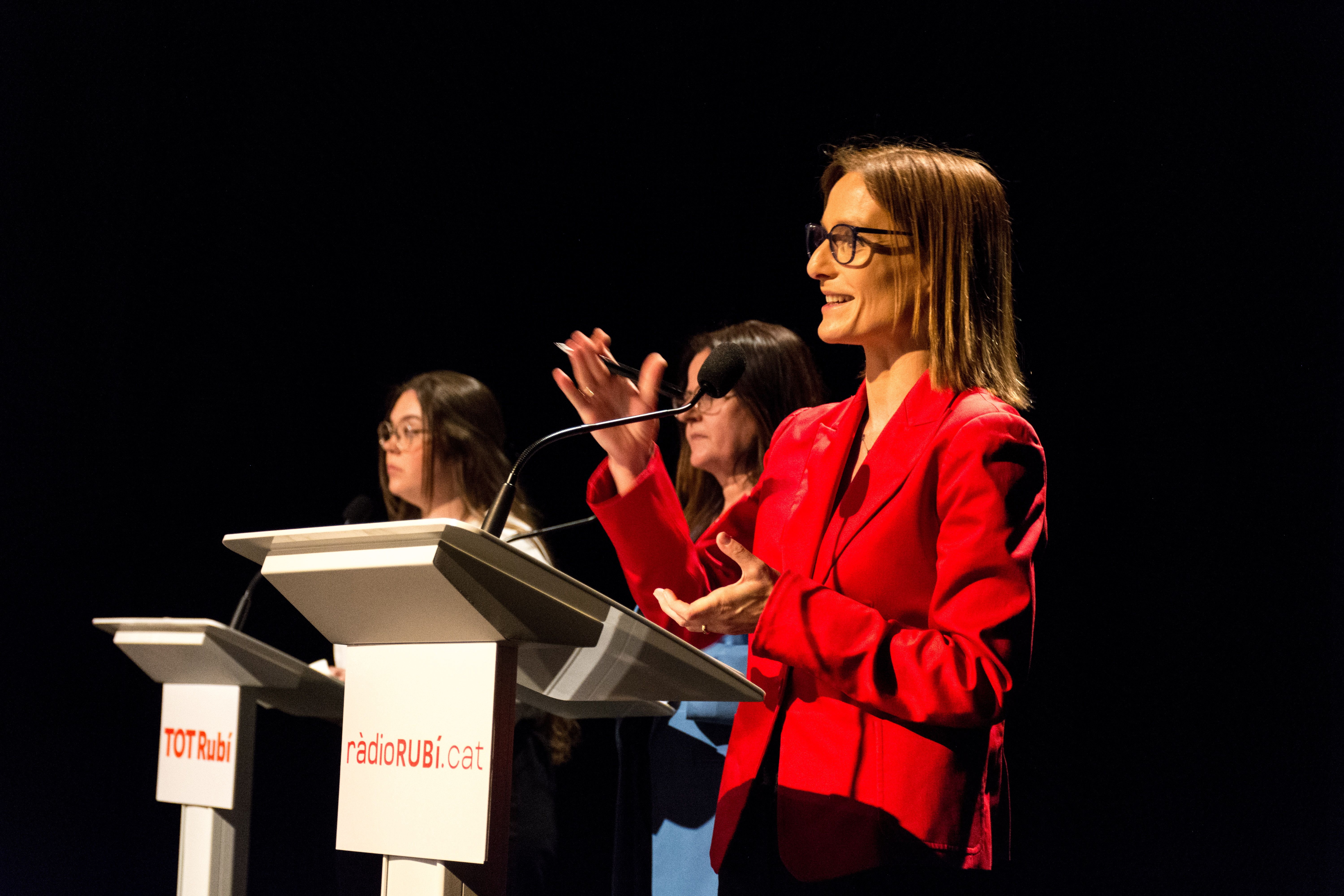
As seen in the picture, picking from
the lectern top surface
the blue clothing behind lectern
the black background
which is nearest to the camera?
the lectern top surface

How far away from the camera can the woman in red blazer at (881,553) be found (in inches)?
49.6

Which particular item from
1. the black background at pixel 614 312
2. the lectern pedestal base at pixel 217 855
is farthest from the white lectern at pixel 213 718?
the black background at pixel 614 312

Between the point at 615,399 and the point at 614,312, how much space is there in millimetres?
1680

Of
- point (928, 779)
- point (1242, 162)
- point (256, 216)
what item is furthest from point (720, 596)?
point (256, 216)

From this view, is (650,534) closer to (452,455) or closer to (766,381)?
(766,381)

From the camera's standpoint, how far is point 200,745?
1934 millimetres

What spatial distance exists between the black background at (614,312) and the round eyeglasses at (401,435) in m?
0.48

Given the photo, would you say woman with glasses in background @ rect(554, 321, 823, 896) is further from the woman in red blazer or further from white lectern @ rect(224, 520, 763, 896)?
white lectern @ rect(224, 520, 763, 896)

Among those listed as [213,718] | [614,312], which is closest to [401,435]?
[614,312]

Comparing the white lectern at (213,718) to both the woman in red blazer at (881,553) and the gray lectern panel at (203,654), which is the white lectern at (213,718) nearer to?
the gray lectern panel at (203,654)

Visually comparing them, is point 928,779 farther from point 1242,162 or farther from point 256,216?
point 256,216

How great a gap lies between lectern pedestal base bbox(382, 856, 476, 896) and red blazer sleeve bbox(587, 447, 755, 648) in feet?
1.89

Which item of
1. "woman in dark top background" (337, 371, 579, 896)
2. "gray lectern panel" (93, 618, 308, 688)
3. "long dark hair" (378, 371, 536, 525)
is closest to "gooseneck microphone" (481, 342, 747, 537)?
"gray lectern panel" (93, 618, 308, 688)

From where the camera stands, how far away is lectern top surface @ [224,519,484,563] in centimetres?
101
